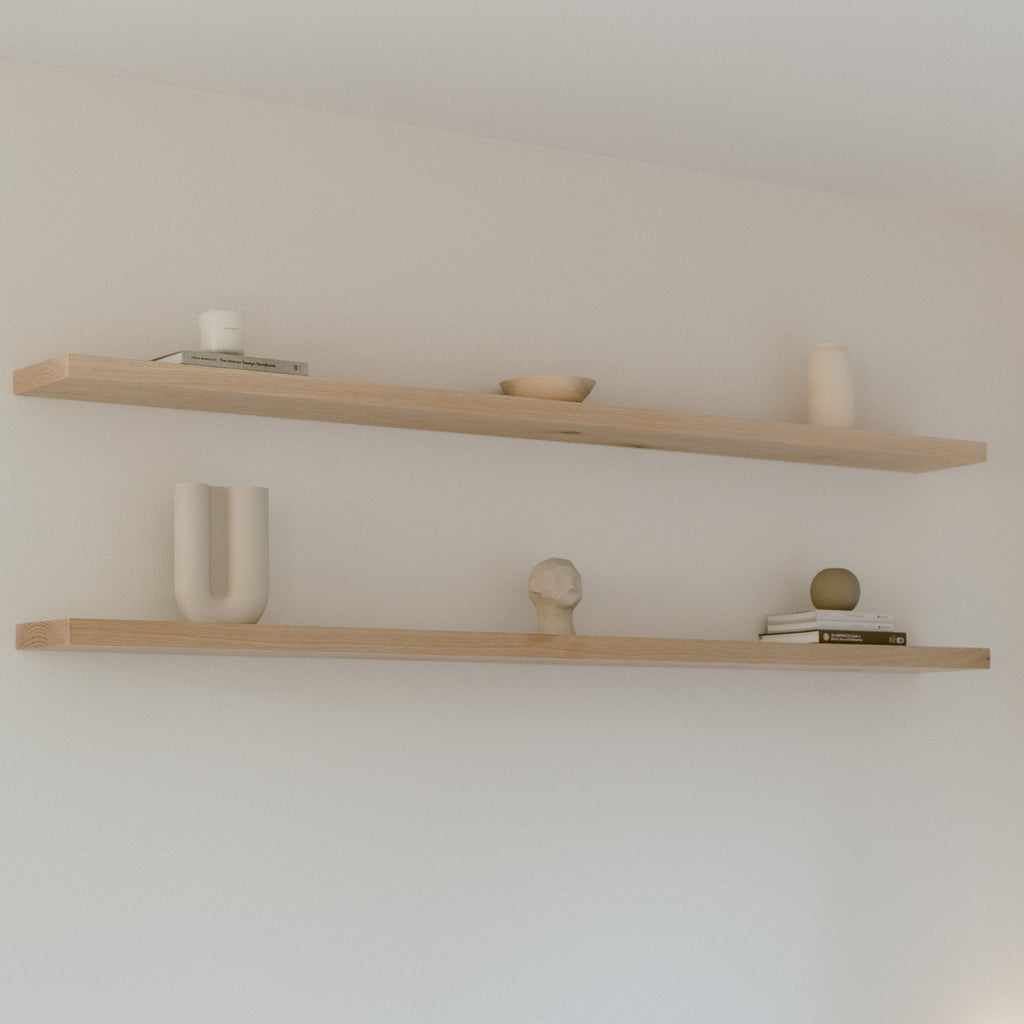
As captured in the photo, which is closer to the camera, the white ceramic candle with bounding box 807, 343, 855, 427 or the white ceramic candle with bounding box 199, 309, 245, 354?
the white ceramic candle with bounding box 199, 309, 245, 354

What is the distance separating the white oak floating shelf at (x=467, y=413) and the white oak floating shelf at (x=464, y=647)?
374 millimetres

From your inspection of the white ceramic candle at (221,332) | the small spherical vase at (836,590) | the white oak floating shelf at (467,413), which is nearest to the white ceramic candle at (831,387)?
the white oak floating shelf at (467,413)

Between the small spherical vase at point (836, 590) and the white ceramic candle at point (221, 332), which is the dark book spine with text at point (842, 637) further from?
the white ceramic candle at point (221, 332)

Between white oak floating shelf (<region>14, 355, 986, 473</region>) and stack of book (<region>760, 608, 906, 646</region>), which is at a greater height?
white oak floating shelf (<region>14, 355, 986, 473</region>)

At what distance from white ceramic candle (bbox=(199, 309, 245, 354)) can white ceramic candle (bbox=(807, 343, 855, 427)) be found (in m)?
1.21

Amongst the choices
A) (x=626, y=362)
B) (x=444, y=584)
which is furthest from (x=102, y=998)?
(x=626, y=362)

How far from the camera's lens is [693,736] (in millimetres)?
2867

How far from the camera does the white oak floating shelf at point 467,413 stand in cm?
228

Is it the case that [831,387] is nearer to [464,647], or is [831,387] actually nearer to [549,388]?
[549,388]

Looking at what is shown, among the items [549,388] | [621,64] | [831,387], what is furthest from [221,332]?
[831,387]

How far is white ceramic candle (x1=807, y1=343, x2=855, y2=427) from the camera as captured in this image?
294cm

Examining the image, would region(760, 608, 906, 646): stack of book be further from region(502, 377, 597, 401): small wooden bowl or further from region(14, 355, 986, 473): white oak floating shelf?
region(502, 377, 597, 401): small wooden bowl

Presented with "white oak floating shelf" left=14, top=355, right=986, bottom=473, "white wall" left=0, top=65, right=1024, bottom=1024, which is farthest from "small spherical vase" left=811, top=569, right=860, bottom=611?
"white oak floating shelf" left=14, top=355, right=986, bottom=473

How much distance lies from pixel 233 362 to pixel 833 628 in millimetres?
1263
